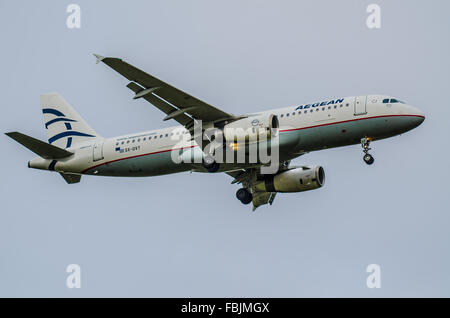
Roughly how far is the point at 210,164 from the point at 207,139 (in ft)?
4.67

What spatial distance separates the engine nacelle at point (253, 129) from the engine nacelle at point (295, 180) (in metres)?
5.88

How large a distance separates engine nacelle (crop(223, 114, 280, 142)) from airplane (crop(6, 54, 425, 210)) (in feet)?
0.20

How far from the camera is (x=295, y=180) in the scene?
50.0 metres

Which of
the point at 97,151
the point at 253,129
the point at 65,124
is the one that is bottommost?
the point at 97,151

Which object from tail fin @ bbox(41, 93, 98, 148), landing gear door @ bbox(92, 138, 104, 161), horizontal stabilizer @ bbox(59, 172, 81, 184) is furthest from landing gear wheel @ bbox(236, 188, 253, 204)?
horizontal stabilizer @ bbox(59, 172, 81, 184)

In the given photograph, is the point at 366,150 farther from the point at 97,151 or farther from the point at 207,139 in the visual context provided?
the point at 97,151

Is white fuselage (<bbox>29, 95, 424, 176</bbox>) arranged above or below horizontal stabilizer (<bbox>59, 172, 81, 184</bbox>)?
above

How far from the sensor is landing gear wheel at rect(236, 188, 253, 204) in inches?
2019

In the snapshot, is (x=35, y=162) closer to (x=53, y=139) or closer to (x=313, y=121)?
(x=53, y=139)

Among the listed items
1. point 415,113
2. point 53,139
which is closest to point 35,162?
point 53,139

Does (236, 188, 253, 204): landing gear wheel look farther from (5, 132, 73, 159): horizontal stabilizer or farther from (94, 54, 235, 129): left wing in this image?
(5, 132, 73, 159): horizontal stabilizer

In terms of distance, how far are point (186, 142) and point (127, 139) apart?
12.2 ft

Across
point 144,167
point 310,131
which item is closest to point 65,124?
point 144,167

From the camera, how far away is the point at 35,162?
49531 millimetres
